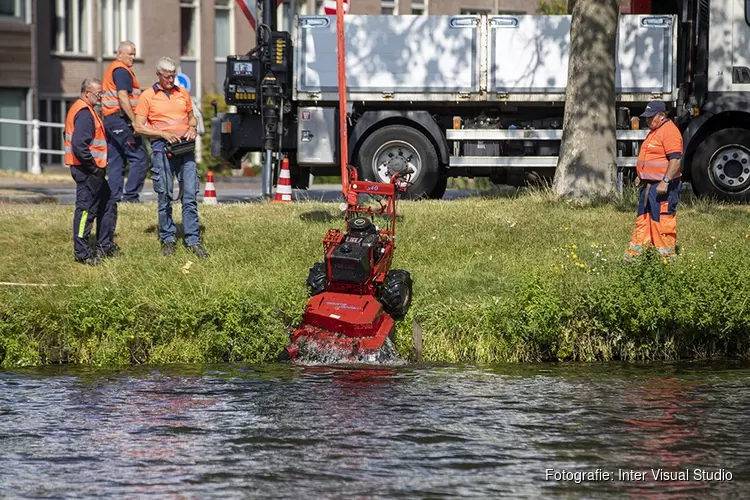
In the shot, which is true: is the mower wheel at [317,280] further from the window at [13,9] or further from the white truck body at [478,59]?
the window at [13,9]

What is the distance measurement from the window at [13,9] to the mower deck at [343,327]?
26173 millimetres

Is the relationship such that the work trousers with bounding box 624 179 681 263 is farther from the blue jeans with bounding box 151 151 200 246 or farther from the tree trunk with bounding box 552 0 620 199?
the blue jeans with bounding box 151 151 200 246

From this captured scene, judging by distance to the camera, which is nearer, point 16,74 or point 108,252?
point 108,252

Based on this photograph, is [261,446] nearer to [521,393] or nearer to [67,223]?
[521,393]

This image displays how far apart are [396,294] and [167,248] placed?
3272mm

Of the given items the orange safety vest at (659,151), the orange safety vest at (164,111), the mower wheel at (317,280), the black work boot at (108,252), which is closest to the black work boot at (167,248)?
the black work boot at (108,252)

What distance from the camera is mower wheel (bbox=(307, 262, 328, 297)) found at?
12570 millimetres

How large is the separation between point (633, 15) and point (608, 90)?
234 centimetres

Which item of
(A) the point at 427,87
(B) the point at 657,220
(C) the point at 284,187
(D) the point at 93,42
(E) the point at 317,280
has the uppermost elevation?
(D) the point at 93,42

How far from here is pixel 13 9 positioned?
36281mm

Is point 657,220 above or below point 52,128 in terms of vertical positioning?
below

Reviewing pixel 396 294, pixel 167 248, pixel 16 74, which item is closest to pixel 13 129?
pixel 16 74

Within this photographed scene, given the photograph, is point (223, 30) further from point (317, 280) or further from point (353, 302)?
point (353, 302)

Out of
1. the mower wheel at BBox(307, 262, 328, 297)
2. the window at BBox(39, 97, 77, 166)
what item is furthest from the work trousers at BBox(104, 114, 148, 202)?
the window at BBox(39, 97, 77, 166)
